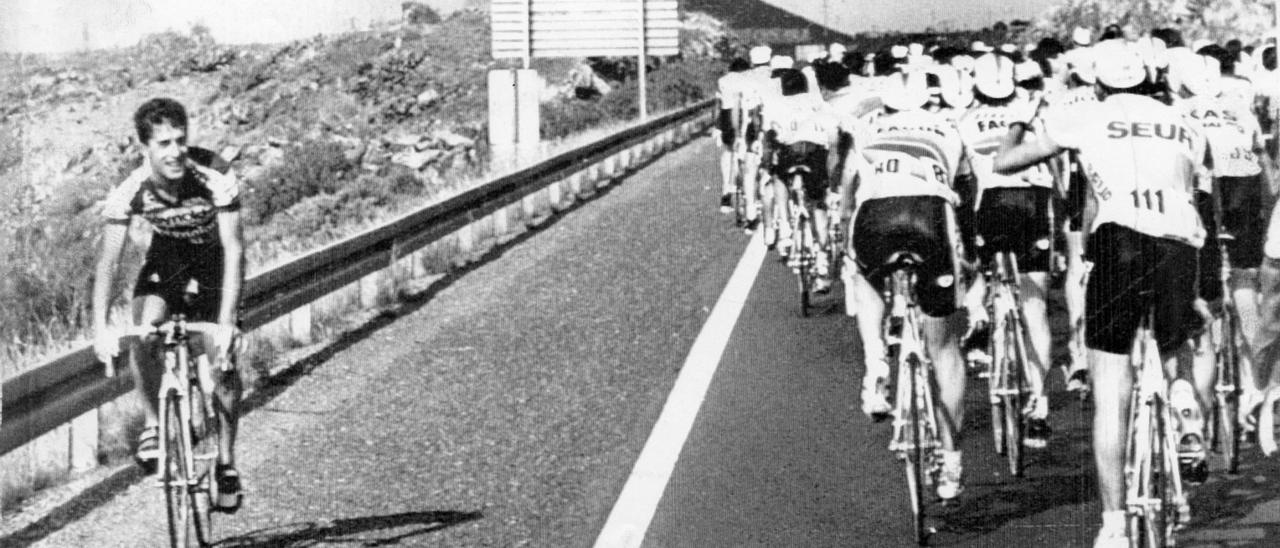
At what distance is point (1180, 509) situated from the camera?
285 inches

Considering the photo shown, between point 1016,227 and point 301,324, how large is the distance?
12.4 ft

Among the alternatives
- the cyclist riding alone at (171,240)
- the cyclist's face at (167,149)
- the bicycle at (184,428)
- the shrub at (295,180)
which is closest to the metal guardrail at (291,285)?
the cyclist riding alone at (171,240)

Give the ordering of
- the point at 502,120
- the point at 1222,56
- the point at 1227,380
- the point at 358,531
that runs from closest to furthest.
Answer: the point at 358,531 → the point at 1227,380 → the point at 1222,56 → the point at 502,120

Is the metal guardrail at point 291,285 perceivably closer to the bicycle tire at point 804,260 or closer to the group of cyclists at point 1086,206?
the bicycle tire at point 804,260

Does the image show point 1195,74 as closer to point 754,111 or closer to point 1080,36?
point 1080,36

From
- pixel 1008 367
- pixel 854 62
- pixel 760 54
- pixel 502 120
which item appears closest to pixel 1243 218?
pixel 1008 367

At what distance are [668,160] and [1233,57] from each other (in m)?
23.0

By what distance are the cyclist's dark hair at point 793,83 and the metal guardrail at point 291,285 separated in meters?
2.45

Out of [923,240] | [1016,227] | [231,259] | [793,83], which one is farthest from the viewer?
[793,83]

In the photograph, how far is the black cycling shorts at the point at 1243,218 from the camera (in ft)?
32.6

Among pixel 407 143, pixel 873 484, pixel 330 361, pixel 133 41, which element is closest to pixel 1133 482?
pixel 873 484

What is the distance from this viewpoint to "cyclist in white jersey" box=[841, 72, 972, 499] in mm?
9242

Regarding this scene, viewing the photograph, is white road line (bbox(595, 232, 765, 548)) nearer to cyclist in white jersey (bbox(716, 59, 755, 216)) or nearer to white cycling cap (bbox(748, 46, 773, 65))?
white cycling cap (bbox(748, 46, 773, 65))

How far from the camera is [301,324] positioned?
39.8 feet
